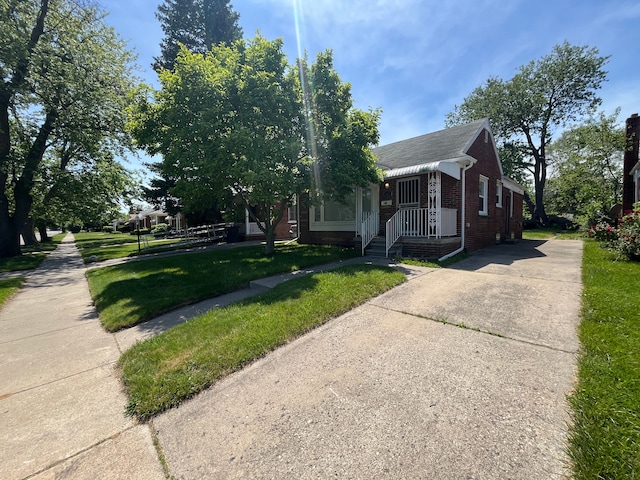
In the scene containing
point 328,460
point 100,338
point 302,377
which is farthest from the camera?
point 100,338

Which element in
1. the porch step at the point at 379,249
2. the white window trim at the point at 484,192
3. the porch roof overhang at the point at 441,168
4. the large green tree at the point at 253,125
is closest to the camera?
the large green tree at the point at 253,125

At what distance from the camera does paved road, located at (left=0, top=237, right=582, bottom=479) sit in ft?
6.01

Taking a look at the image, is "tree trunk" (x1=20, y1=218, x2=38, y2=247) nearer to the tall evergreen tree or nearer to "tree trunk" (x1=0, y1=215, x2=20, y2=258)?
"tree trunk" (x1=0, y1=215, x2=20, y2=258)

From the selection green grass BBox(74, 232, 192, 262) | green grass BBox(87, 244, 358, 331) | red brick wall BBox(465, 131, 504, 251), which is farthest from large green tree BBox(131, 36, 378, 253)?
green grass BBox(74, 232, 192, 262)

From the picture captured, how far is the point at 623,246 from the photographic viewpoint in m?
7.74

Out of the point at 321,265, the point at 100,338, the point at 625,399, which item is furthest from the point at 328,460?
the point at 321,265

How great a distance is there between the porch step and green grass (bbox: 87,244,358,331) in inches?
30.9

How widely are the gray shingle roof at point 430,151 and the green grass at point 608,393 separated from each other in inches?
226

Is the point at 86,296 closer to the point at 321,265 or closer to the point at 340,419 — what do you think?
the point at 321,265

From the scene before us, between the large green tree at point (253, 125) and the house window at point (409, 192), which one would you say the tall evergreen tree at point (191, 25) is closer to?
the large green tree at point (253, 125)

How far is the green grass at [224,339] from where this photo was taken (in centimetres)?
274

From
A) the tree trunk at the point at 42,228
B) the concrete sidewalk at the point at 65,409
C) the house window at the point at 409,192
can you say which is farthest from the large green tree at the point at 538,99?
the tree trunk at the point at 42,228

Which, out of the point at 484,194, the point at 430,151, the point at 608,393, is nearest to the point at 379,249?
the point at 430,151

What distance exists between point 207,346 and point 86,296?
5655 mm
